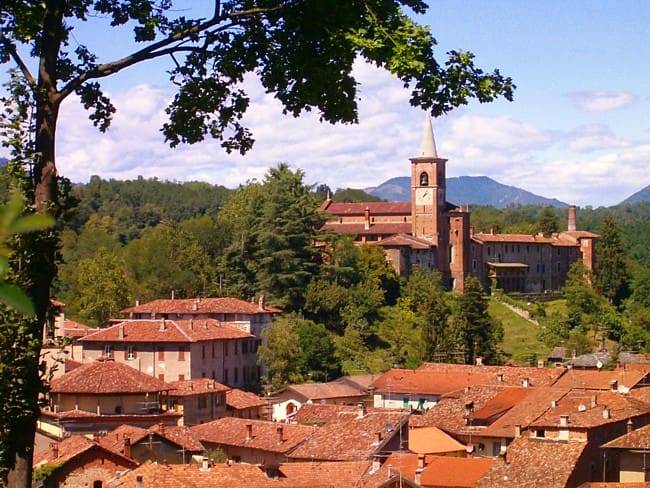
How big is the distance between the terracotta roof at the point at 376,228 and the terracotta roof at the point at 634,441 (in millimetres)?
53899

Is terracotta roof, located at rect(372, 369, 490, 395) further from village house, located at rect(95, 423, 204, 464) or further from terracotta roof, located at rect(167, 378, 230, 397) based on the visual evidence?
village house, located at rect(95, 423, 204, 464)

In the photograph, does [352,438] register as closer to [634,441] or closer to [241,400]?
[634,441]

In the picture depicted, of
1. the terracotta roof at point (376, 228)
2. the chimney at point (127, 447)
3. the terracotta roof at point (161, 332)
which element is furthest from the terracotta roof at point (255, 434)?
the terracotta roof at point (376, 228)

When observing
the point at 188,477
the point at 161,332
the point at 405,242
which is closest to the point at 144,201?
the point at 405,242

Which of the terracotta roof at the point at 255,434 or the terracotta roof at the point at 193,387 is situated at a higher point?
the terracotta roof at the point at 193,387

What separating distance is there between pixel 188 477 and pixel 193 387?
2109 centimetres

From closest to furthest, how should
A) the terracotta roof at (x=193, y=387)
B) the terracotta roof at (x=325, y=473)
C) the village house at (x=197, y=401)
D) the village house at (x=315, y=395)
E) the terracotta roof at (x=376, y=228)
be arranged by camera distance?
the terracotta roof at (x=325, y=473) < the village house at (x=197, y=401) < the terracotta roof at (x=193, y=387) < the village house at (x=315, y=395) < the terracotta roof at (x=376, y=228)

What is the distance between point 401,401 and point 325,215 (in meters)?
22.5

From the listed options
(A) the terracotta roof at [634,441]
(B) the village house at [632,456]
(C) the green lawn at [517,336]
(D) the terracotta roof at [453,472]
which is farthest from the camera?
(C) the green lawn at [517,336]

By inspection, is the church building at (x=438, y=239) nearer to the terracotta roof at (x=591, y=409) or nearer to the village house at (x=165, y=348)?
the village house at (x=165, y=348)

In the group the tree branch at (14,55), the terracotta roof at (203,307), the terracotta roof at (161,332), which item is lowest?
the terracotta roof at (161,332)

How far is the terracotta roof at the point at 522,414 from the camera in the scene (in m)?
36.9

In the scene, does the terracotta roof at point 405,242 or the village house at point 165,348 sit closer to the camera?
the village house at point 165,348

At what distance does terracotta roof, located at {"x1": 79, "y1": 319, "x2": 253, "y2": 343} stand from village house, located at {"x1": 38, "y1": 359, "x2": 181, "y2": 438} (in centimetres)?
1031
